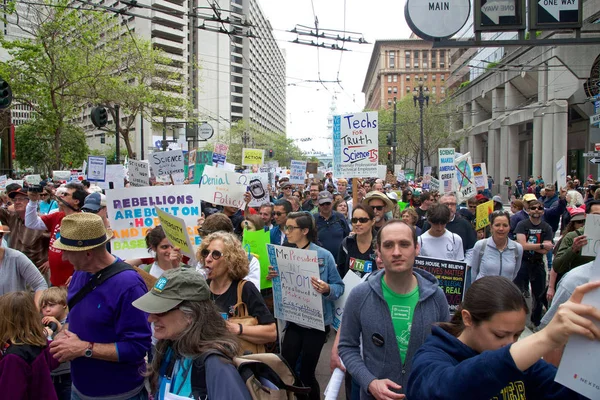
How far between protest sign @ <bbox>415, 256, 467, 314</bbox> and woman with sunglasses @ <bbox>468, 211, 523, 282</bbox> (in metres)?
1.56

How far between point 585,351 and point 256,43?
118 m

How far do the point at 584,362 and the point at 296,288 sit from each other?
3340 mm

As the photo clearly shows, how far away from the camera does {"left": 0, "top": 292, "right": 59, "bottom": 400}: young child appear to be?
304 centimetres

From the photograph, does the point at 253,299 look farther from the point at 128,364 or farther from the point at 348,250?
the point at 348,250

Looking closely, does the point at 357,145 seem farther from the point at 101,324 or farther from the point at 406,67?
the point at 406,67

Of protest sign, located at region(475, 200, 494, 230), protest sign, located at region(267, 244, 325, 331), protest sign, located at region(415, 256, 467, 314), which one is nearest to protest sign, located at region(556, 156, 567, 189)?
protest sign, located at region(475, 200, 494, 230)

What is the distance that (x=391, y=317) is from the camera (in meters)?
3.08

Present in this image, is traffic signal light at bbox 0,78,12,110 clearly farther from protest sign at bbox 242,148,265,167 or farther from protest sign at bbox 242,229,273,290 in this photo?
protest sign at bbox 242,148,265,167

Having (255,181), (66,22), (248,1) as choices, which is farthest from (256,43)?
(255,181)

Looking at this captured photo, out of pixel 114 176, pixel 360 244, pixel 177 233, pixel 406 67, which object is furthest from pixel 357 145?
pixel 406 67

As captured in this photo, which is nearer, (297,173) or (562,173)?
(562,173)

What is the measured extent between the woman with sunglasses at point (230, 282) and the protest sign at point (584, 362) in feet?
7.70

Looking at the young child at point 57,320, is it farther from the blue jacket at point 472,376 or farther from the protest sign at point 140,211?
the blue jacket at point 472,376

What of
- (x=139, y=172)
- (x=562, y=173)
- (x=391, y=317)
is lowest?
(x=391, y=317)
